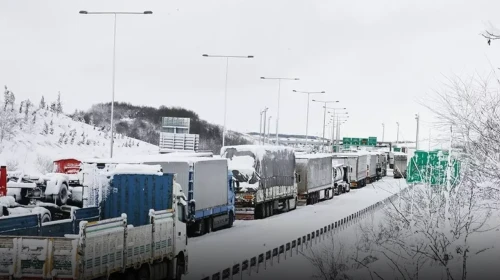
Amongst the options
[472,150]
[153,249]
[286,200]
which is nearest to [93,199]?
[153,249]

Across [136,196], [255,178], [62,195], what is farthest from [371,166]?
[136,196]

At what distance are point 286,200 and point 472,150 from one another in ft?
92.9

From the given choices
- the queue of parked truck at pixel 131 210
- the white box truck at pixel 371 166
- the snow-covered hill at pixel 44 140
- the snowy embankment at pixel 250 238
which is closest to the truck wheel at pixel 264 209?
the queue of parked truck at pixel 131 210

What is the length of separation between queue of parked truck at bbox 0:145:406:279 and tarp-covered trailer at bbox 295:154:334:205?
5738mm

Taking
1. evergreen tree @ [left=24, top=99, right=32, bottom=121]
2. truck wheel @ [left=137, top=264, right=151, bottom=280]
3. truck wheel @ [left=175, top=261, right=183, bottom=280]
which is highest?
evergreen tree @ [left=24, top=99, right=32, bottom=121]

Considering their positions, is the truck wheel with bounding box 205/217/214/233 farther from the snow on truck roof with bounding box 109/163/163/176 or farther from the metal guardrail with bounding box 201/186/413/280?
the snow on truck roof with bounding box 109/163/163/176

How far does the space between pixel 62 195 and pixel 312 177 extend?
2187 cm

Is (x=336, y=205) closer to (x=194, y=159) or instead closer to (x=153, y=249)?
(x=194, y=159)

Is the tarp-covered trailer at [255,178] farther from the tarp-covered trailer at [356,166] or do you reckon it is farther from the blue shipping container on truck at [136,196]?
the tarp-covered trailer at [356,166]

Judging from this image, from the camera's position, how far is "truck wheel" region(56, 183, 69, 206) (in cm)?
3416

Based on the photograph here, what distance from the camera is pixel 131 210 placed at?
19828 millimetres

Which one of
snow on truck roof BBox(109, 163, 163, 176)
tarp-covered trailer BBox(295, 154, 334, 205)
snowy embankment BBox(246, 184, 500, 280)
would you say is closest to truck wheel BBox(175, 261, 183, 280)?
snowy embankment BBox(246, 184, 500, 280)

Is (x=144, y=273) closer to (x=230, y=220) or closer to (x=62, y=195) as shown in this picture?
(x=230, y=220)

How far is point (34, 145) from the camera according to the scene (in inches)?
2746
